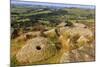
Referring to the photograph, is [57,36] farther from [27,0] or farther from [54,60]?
Result: [27,0]

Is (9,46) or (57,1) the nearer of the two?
(9,46)

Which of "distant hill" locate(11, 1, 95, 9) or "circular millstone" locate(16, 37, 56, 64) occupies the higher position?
"distant hill" locate(11, 1, 95, 9)

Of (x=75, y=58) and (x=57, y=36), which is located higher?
(x=57, y=36)

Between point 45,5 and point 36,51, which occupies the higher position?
point 45,5

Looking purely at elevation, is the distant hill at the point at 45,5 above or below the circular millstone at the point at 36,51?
above
